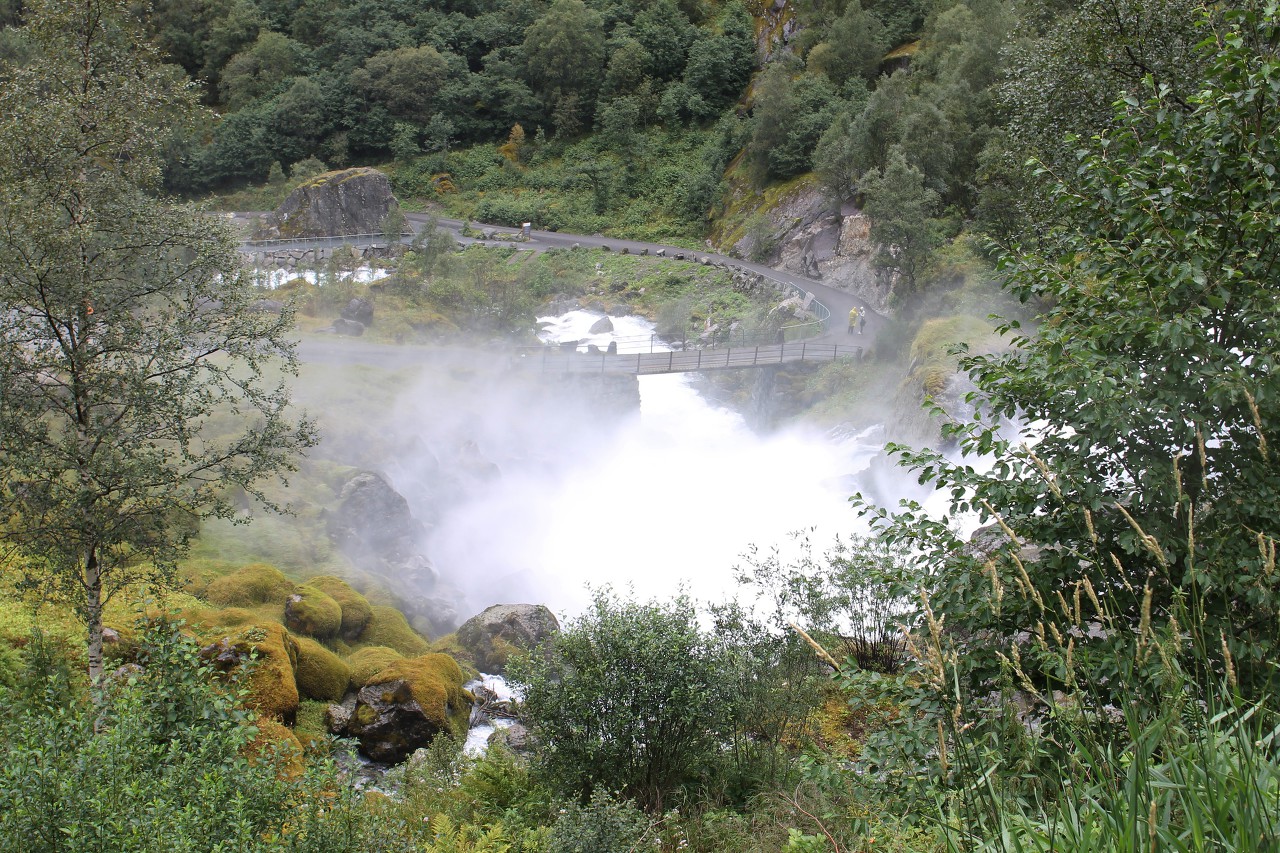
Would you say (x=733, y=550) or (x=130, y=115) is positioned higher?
A: (x=130, y=115)

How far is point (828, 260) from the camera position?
43.2 m

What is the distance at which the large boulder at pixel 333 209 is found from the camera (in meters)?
54.2

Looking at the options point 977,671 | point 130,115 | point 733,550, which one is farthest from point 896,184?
point 977,671

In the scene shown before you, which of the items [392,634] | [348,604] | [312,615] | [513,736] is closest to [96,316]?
[312,615]

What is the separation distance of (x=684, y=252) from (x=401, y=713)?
41332 millimetres

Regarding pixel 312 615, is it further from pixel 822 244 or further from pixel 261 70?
pixel 261 70

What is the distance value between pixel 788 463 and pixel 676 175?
3472cm

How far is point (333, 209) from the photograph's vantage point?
5428 centimetres

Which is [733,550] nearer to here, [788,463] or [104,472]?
[788,463]

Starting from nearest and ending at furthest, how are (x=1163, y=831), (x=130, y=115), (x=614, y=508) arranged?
(x=1163, y=831), (x=130, y=115), (x=614, y=508)

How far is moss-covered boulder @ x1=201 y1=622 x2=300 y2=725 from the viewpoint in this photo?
12.3 metres

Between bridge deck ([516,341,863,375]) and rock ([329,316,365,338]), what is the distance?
23.9 feet

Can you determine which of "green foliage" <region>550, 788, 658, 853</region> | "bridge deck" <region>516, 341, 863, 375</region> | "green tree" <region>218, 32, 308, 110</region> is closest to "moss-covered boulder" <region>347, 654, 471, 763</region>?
"green foliage" <region>550, 788, 658, 853</region>

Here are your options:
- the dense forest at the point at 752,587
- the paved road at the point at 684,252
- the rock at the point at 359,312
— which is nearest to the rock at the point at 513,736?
the dense forest at the point at 752,587
